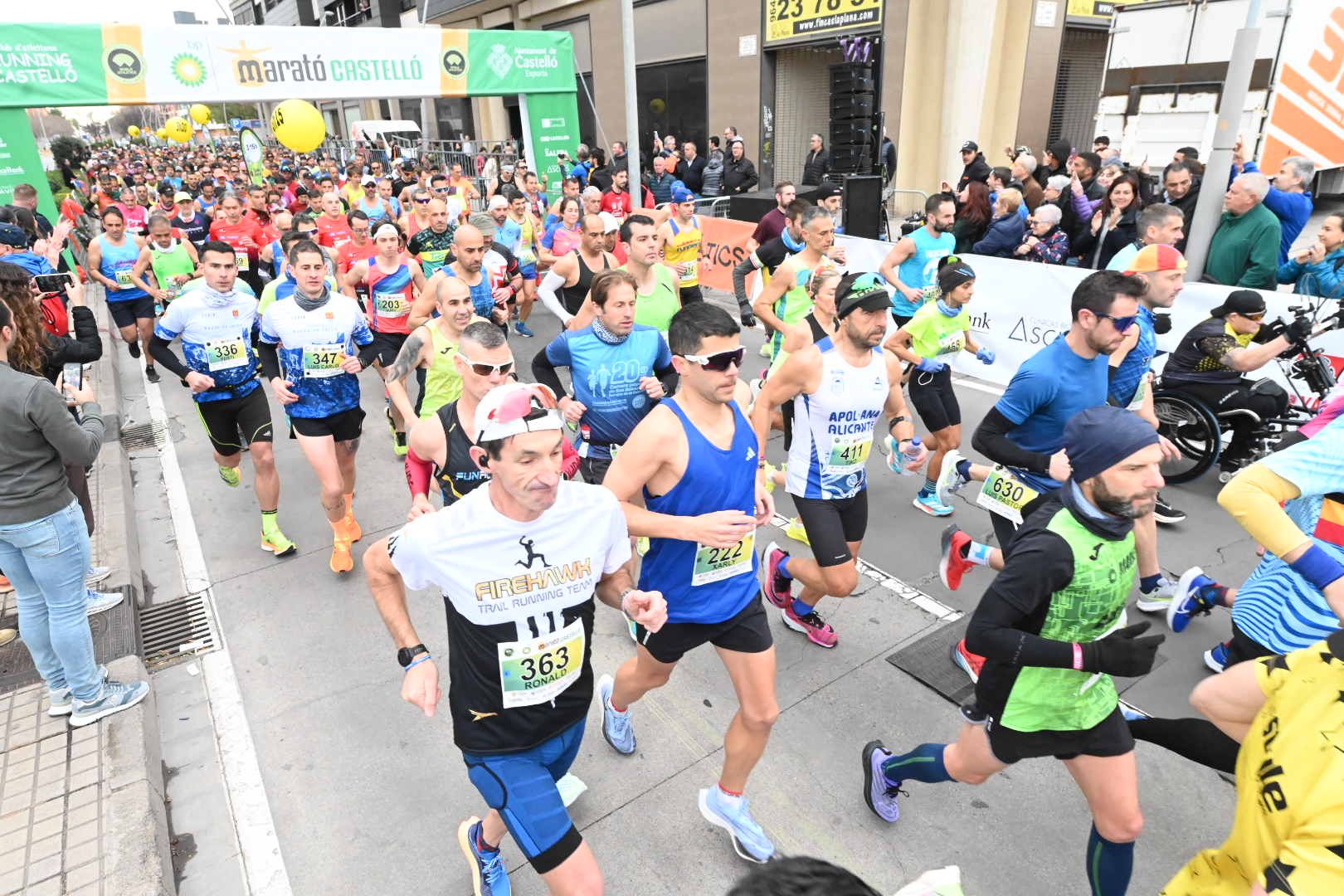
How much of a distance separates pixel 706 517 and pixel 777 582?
1.97 meters

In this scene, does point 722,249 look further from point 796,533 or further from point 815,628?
point 815,628

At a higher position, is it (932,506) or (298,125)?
(298,125)

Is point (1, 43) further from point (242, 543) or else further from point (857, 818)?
point (857, 818)

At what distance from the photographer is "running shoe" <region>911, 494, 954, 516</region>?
6258mm

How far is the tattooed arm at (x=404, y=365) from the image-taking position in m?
5.03

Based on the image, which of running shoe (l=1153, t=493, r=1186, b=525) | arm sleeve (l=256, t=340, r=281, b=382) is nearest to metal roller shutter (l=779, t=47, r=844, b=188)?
running shoe (l=1153, t=493, r=1186, b=525)

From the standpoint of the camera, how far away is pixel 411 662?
2.64m

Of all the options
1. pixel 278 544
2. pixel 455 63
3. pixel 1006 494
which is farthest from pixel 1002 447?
pixel 455 63

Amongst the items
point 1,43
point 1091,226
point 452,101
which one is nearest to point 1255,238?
point 1091,226

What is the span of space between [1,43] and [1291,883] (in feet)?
63.4

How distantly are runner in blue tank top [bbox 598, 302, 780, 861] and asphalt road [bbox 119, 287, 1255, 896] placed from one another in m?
0.38

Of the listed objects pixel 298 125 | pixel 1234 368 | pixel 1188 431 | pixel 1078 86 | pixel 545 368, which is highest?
pixel 1078 86

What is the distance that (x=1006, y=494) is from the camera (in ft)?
13.5

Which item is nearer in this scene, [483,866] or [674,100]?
[483,866]
